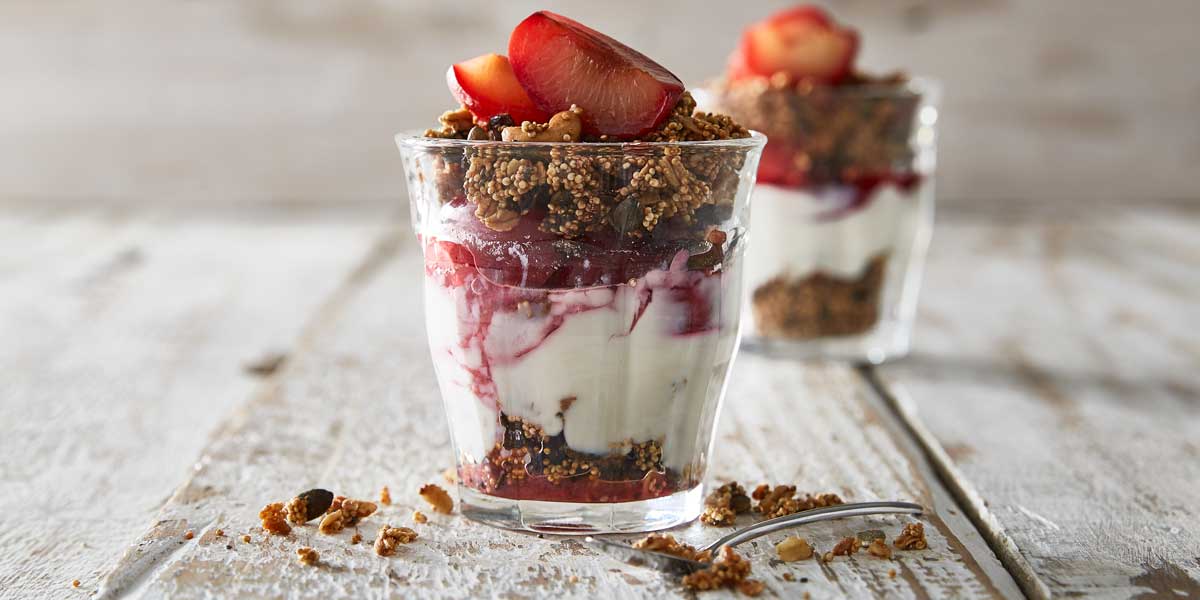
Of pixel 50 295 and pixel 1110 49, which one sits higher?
pixel 1110 49

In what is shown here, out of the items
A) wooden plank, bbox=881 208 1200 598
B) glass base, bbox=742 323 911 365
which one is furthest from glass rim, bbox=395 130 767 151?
glass base, bbox=742 323 911 365

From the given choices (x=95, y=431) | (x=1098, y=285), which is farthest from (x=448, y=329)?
(x=1098, y=285)

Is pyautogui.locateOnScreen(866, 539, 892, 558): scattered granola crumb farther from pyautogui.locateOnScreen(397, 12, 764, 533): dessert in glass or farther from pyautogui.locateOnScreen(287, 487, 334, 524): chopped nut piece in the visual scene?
pyautogui.locateOnScreen(287, 487, 334, 524): chopped nut piece

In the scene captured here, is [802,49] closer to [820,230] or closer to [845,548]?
[820,230]

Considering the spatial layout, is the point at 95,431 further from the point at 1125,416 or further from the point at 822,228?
the point at 1125,416

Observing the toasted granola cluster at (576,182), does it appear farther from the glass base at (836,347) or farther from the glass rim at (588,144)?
the glass base at (836,347)

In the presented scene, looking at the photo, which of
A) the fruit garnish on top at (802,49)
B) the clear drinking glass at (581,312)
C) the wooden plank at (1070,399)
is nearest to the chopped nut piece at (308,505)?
the clear drinking glass at (581,312)
